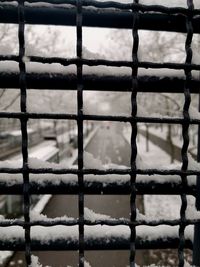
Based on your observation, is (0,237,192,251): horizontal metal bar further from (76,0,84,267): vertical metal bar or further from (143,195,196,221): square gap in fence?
(143,195,196,221): square gap in fence

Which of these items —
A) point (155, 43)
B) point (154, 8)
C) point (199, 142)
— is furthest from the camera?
point (155, 43)

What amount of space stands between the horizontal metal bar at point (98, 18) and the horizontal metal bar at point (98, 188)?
650mm

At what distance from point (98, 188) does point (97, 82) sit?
0.44 metres

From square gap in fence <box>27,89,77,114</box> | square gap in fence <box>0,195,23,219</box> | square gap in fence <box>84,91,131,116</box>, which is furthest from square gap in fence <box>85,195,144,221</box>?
square gap in fence <box>27,89,77,114</box>

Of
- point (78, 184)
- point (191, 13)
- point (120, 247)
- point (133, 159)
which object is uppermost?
point (191, 13)

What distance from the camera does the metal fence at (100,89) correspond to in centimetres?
135

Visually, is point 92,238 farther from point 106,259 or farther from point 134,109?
point 106,259

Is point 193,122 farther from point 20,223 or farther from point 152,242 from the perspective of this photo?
point 20,223

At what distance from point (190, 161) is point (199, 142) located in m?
0.24

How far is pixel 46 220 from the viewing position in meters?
1.41

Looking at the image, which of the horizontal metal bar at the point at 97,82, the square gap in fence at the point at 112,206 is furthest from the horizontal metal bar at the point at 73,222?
the square gap in fence at the point at 112,206

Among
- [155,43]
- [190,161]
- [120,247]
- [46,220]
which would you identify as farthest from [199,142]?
[155,43]

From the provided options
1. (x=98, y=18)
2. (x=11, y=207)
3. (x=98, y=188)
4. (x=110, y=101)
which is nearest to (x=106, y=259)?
(x=11, y=207)

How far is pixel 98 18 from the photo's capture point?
1472 mm
